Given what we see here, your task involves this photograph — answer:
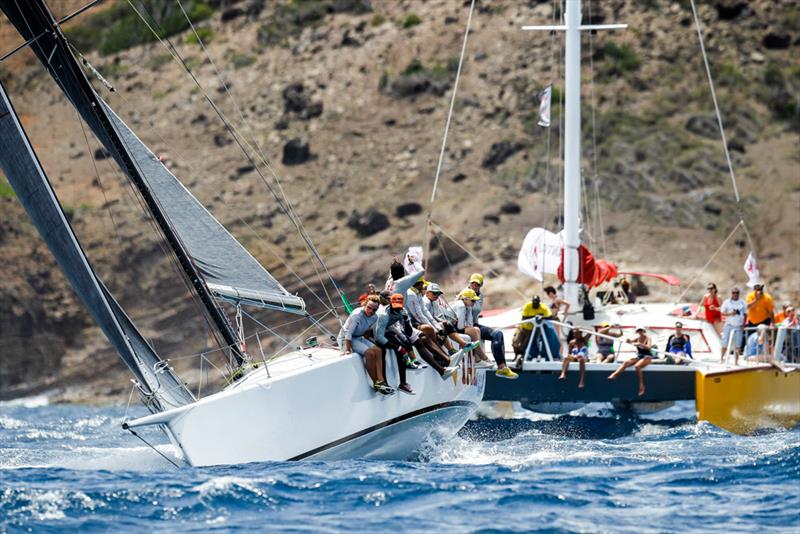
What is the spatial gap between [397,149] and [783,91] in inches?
571

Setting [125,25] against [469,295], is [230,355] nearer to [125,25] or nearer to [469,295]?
[469,295]

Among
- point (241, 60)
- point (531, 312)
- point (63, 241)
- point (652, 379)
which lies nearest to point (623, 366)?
point (652, 379)

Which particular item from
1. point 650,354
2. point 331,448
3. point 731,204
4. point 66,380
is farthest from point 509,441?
point 731,204

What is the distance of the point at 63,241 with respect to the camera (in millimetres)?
13219

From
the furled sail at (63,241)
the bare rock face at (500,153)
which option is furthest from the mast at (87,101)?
the bare rock face at (500,153)

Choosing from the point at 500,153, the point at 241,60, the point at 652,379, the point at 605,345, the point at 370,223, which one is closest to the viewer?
the point at 652,379

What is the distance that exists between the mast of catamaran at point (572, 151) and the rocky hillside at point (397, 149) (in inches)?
524

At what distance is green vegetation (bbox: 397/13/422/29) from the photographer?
5444cm

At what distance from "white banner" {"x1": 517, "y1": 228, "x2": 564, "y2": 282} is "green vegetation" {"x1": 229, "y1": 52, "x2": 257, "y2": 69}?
32.1 m

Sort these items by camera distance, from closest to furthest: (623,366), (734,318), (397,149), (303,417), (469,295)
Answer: (303,417) → (469,295) → (623,366) → (734,318) → (397,149)

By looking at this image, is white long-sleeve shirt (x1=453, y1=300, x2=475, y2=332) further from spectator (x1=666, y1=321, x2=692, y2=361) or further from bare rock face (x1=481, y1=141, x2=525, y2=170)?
bare rock face (x1=481, y1=141, x2=525, y2=170)

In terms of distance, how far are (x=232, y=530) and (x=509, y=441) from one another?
26.1ft

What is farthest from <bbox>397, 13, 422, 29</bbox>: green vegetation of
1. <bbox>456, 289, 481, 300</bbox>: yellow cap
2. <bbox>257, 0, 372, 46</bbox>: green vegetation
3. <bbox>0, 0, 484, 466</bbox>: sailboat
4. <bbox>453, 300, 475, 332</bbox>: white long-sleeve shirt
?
<bbox>0, 0, 484, 466</bbox>: sailboat

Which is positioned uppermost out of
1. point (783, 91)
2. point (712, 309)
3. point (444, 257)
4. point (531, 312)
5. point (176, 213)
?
point (783, 91)
